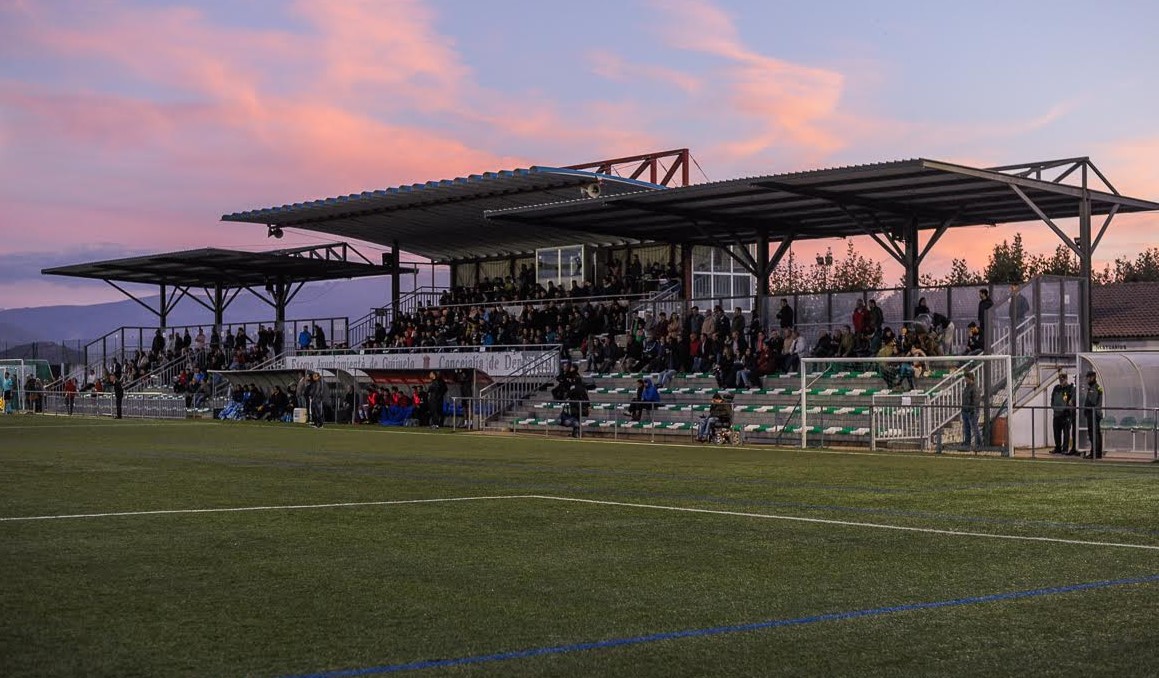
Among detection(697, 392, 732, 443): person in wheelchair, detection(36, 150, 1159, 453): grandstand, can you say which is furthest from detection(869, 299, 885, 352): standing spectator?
detection(697, 392, 732, 443): person in wheelchair

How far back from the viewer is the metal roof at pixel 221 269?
→ 178 feet

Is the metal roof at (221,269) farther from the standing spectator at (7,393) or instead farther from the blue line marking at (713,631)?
the blue line marking at (713,631)

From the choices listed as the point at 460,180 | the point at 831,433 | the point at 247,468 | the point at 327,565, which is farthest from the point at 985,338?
the point at 327,565

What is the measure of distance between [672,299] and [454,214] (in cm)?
971

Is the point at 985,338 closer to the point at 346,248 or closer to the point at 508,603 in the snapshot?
the point at 508,603

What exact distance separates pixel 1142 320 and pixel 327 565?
6726 centimetres

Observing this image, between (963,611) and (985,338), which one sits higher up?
(985,338)

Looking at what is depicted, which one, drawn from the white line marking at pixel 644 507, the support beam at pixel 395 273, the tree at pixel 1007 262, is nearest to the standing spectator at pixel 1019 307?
the white line marking at pixel 644 507

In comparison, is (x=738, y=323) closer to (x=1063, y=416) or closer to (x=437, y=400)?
(x=437, y=400)

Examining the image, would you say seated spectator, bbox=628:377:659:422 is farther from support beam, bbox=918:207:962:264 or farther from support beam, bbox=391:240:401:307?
support beam, bbox=391:240:401:307

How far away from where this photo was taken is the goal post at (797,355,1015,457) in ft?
86.1

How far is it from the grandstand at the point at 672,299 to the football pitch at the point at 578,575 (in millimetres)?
10385

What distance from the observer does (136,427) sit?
127 feet

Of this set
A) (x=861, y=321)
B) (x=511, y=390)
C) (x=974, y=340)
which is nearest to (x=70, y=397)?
(x=511, y=390)
